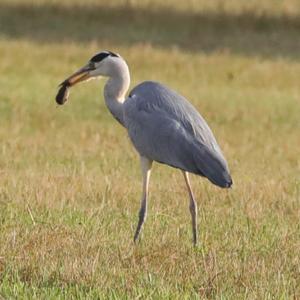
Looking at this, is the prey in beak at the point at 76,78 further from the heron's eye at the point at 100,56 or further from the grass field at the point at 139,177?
the grass field at the point at 139,177

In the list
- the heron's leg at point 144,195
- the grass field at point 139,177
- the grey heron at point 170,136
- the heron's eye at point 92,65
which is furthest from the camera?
the heron's eye at point 92,65

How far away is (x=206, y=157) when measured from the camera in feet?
27.1

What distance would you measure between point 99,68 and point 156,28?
20358 mm

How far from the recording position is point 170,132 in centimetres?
852

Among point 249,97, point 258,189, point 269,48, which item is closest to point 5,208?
point 258,189

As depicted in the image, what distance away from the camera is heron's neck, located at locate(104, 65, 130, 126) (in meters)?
9.23

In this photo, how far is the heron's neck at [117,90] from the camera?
30.3ft

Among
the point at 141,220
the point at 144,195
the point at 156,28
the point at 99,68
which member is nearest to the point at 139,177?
the point at 99,68

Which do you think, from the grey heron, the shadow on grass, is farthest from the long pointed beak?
the shadow on grass

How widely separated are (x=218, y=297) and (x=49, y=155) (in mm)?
6909

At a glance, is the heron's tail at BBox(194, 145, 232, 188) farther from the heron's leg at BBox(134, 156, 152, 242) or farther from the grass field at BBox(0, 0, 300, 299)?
the heron's leg at BBox(134, 156, 152, 242)

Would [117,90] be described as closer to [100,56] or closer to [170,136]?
[100,56]

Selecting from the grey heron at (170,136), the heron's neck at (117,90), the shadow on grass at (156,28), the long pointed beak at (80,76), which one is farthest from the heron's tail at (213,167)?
the shadow on grass at (156,28)

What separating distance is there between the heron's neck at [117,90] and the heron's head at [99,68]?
38 millimetres
